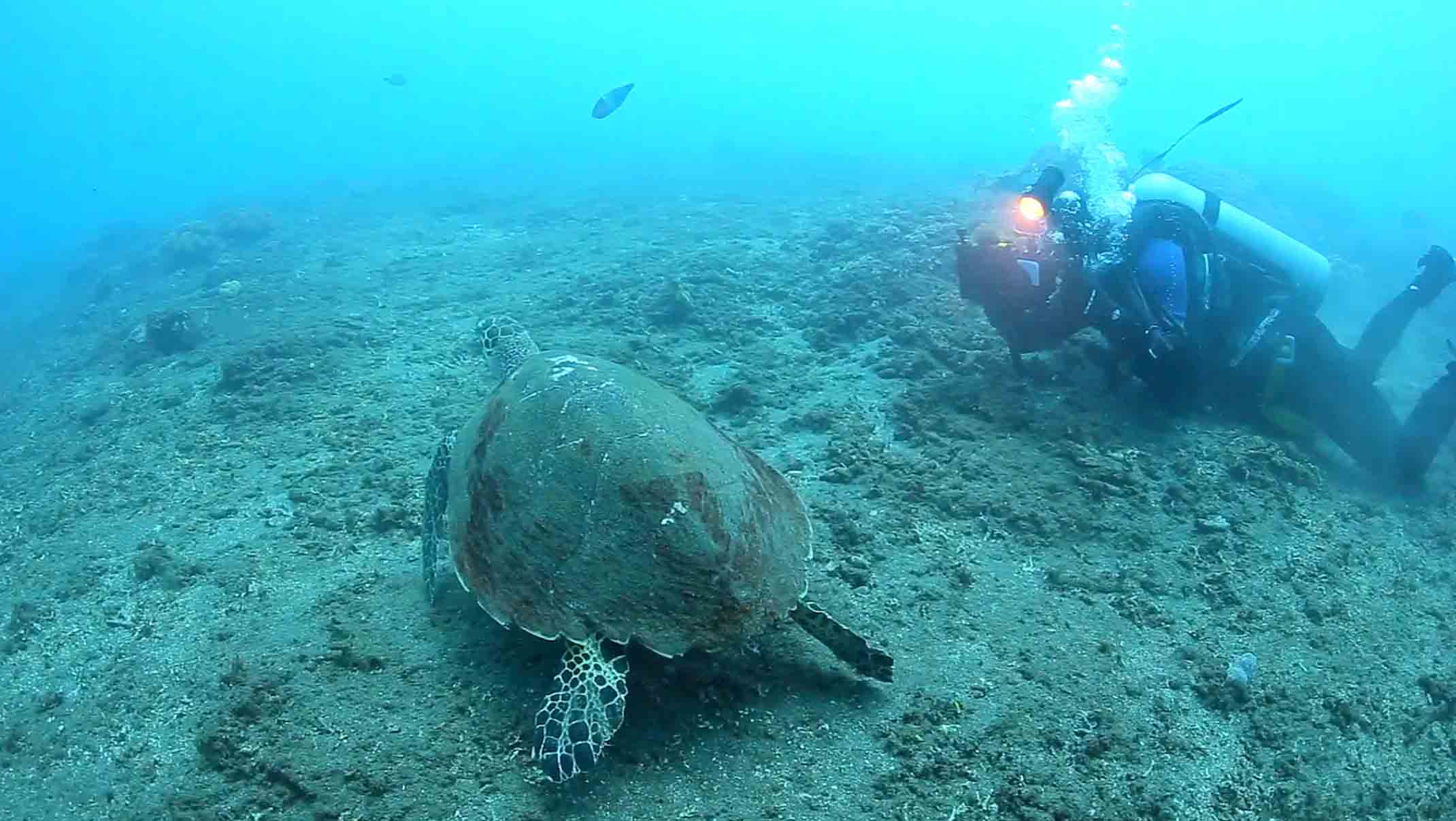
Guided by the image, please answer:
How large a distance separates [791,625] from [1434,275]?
7600 millimetres

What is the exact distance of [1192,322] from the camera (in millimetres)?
6027

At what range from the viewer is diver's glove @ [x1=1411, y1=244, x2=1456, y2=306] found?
22.5 feet

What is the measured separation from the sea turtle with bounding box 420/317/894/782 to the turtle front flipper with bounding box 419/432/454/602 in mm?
462

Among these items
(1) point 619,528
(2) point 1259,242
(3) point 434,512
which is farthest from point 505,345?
(2) point 1259,242

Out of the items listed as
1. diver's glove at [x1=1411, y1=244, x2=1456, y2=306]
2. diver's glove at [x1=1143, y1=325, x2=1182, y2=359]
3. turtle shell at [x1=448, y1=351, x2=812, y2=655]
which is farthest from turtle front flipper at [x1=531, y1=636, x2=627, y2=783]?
diver's glove at [x1=1411, y1=244, x2=1456, y2=306]

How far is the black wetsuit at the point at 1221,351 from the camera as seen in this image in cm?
582

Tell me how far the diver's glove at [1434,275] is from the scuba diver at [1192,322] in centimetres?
1

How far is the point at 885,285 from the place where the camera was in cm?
855

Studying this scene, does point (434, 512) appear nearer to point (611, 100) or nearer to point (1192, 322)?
point (1192, 322)

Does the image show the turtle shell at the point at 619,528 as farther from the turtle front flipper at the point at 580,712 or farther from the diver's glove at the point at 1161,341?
the diver's glove at the point at 1161,341

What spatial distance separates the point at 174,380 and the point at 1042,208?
934cm

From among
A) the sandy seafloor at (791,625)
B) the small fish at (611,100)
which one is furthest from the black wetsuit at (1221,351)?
the small fish at (611,100)

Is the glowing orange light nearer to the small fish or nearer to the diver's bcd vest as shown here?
the diver's bcd vest

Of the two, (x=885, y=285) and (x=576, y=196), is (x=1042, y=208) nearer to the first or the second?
(x=885, y=285)
